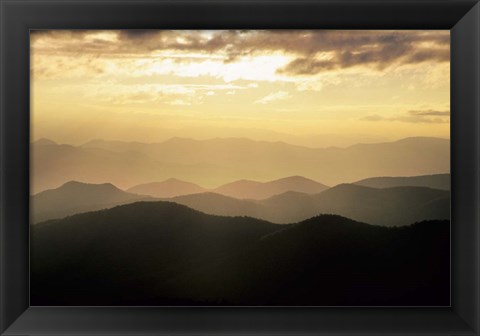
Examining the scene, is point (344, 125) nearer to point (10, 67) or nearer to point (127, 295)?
point (127, 295)

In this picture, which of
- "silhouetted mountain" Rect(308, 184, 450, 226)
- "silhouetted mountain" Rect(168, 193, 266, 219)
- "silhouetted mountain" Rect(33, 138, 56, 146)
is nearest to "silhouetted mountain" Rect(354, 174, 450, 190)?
"silhouetted mountain" Rect(308, 184, 450, 226)

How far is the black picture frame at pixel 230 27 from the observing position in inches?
49.1

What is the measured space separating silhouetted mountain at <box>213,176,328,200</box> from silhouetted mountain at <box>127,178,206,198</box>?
0.07 metres

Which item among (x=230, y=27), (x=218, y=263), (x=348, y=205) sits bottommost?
(x=218, y=263)

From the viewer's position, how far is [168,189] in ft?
4.95

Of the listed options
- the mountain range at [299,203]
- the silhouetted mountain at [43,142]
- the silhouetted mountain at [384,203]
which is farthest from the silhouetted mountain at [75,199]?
the silhouetted mountain at [384,203]

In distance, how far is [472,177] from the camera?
1.26 m

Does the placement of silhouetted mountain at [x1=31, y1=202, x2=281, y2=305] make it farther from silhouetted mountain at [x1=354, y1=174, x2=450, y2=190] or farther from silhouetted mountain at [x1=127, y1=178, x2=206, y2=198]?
silhouetted mountain at [x1=354, y1=174, x2=450, y2=190]

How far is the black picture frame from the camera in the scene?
4.09 ft

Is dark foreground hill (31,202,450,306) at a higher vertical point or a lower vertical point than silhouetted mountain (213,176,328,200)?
lower

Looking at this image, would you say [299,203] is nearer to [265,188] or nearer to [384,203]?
[265,188]

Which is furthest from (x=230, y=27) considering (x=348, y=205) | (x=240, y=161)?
(x=348, y=205)

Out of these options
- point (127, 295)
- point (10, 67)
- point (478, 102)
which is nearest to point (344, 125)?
point (478, 102)

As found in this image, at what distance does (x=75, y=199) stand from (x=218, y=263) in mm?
494
